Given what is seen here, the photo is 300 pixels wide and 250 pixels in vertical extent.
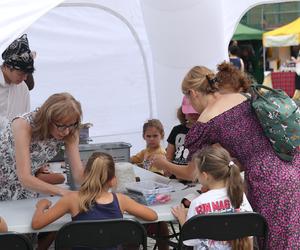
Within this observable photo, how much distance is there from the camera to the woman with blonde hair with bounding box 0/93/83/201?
3.16m

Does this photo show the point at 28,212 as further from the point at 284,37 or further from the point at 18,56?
the point at 284,37

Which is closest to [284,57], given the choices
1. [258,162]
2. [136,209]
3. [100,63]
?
[100,63]

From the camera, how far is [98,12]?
24.4ft

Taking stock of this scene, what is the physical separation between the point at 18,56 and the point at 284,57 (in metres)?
15.8

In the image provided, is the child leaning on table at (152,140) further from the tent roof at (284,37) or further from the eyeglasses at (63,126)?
the tent roof at (284,37)

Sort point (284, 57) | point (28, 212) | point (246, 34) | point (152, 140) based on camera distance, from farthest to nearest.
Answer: point (246, 34) → point (284, 57) → point (152, 140) → point (28, 212)

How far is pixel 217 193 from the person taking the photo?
298 cm

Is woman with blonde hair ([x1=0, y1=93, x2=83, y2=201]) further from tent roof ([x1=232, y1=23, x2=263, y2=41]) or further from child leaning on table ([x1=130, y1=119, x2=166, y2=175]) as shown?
tent roof ([x1=232, y1=23, x2=263, y2=41])

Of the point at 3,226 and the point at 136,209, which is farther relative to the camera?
the point at 136,209

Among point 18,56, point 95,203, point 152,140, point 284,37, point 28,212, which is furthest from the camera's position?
point 284,37

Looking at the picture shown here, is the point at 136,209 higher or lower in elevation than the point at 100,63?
higher

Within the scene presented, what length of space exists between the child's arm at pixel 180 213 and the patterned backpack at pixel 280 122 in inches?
21.5

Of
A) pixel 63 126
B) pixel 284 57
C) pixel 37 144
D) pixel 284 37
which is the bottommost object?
pixel 284 57

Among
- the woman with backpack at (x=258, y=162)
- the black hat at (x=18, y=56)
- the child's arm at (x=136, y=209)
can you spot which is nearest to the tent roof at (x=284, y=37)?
the black hat at (x=18, y=56)
